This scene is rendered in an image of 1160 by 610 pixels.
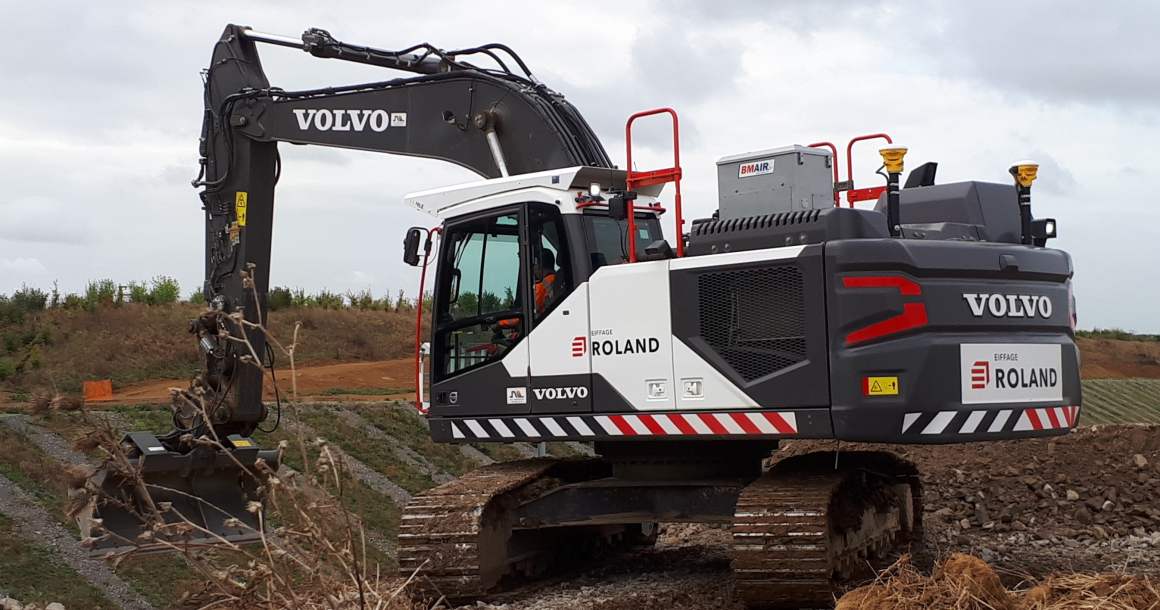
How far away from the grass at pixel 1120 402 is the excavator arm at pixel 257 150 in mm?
15405

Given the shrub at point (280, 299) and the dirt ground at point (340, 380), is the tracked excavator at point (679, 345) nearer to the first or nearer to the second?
the dirt ground at point (340, 380)

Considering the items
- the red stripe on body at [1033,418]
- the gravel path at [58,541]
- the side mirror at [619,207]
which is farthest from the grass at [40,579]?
A: the red stripe on body at [1033,418]

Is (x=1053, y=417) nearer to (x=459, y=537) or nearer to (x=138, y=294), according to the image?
(x=459, y=537)

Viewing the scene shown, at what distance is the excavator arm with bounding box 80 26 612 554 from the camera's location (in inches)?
350

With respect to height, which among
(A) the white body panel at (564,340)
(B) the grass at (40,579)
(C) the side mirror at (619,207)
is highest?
(C) the side mirror at (619,207)

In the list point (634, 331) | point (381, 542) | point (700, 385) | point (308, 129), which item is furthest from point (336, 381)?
point (700, 385)

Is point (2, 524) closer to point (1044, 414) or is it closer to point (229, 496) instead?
point (229, 496)

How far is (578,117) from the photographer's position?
30.1 feet

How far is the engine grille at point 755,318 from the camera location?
7027 millimetres

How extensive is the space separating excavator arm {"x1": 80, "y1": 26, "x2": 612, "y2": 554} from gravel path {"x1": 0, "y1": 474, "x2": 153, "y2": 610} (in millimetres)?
650

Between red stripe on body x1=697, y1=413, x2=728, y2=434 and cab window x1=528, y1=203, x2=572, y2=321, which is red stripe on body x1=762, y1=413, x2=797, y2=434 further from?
cab window x1=528, y1=203, x2=572, y2=321

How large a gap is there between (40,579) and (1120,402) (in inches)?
828

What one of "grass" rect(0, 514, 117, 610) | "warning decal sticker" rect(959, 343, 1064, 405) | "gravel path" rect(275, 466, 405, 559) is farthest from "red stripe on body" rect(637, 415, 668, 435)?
"gravel path" rect(275, 466, 405, 559)

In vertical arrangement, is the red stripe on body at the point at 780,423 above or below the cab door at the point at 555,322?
below
